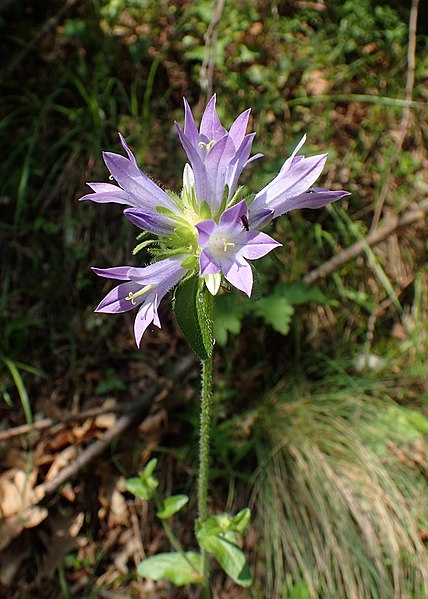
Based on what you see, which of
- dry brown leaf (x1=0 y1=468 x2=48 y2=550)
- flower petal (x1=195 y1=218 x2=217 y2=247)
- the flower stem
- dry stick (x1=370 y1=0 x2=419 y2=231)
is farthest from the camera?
dry stick (x1=370 y1=0 x2=419 y2=231)

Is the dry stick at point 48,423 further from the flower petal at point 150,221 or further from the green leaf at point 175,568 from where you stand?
the flower petal at point 150,221

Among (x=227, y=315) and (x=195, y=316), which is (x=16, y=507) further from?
(x=195, y=316)

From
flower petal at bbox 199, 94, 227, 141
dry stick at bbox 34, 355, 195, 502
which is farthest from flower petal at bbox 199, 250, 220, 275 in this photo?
dry stick at bbox 34, 355, 195, 502

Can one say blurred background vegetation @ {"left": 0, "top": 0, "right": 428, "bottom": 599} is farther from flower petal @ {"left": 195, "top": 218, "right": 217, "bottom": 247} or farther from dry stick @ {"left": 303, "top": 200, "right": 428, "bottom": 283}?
flower petal @ {"left": 195, "top": 218, "right": 217, "bottom": 247}

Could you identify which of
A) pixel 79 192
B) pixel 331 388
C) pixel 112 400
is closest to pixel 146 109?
pixel 79 192

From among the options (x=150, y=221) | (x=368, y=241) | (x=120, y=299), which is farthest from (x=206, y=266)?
(x=368, y=241)

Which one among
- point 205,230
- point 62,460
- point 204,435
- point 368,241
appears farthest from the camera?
point 368,241
